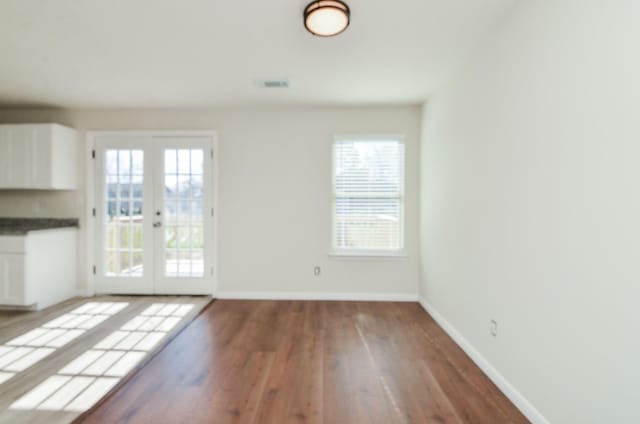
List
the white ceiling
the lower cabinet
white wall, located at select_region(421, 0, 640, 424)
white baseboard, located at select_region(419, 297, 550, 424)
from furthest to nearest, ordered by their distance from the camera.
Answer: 1. the lower cabinet
2. the white ceiling
3. white baseboard, located at select_region(419, 297, 550, 424)
4. white wall, located at select_region(421, 0, 640, 424)

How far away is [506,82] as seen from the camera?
6.79 feet

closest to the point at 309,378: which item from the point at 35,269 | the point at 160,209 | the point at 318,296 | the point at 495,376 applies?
the point at 495,376

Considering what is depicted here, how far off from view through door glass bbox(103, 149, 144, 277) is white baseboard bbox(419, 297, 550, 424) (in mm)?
3860

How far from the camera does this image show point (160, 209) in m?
4.06

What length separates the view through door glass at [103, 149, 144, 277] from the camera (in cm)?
407

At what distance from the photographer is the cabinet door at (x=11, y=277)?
3418 millimetres

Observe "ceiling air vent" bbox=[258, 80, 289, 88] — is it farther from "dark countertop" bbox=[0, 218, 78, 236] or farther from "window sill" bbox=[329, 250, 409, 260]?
"dark countertop" bbox=[0, 218, 78, 236]

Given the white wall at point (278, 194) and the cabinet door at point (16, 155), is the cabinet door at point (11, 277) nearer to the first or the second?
the white wall at point (278, 194)

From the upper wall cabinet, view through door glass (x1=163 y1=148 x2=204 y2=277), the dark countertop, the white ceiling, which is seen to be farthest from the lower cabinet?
the white ceiling

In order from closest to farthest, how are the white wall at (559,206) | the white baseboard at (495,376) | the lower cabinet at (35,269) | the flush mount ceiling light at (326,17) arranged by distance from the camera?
the white wall at (559,206) → the white baseboard at (495,376) → the flush mount ceiling light at (326,17) → the lower cabinet at (35,269)

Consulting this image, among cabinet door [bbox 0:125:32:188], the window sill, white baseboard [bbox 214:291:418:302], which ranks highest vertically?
cabinet door [bbox 0:125:32:188]

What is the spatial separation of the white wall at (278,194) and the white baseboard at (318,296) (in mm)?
43

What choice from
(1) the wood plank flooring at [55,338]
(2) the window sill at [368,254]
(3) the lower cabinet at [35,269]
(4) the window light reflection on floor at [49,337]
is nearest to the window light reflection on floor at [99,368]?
(1) the wood plank flooring at [55,338]

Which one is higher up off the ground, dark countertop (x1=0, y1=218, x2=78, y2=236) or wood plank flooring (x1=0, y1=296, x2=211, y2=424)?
dark countertop (x1=0, y1=218, x2=78, y2=236)
